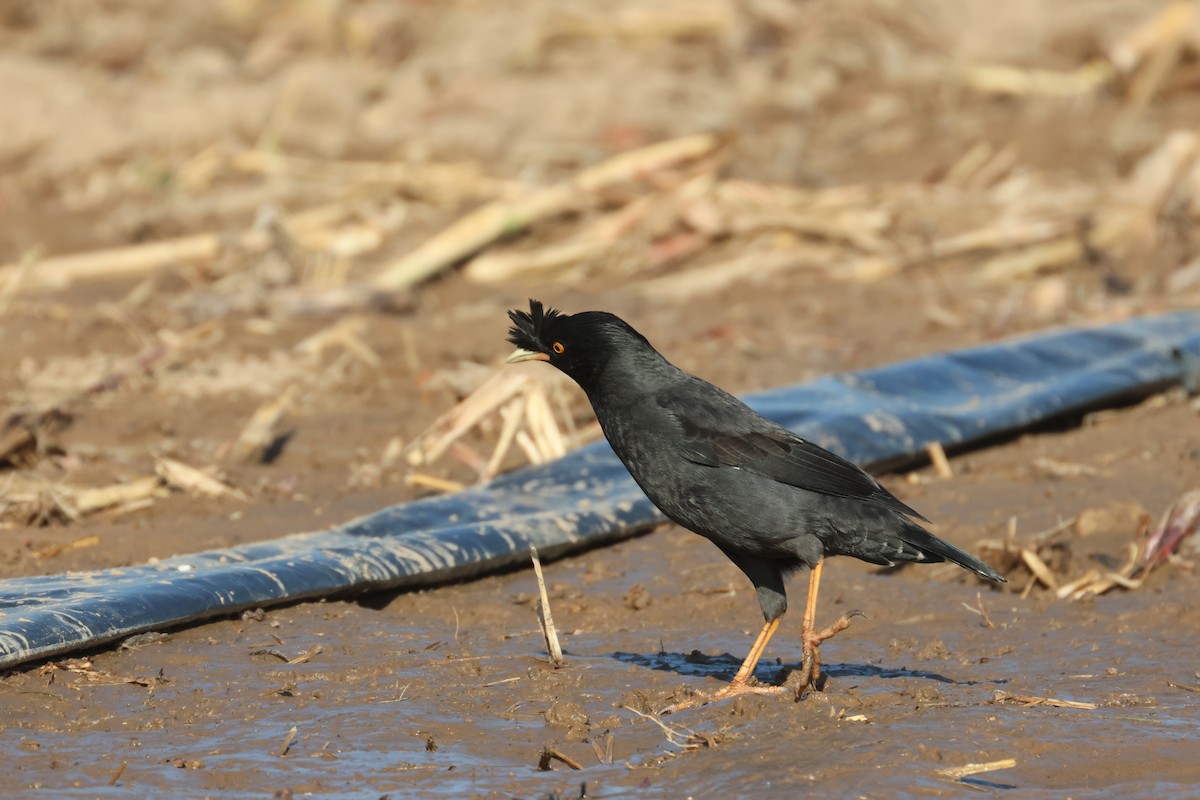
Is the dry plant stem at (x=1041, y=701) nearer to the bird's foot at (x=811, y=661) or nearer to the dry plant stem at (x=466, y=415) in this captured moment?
the bird's foot at (x=811, y=661)

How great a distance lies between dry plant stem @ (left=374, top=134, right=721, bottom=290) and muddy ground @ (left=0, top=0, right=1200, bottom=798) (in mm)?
165

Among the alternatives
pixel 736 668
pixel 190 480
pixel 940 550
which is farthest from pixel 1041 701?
pixel 190 480

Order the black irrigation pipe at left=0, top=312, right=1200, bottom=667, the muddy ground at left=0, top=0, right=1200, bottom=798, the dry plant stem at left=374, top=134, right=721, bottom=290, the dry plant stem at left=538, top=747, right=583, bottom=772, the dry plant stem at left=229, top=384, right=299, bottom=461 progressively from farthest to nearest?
the dry plant stem at left=374, top=134, right=721, bottom=290
the dry plant stem at left=229, top=384, right=299, bottom=461
the black irrigation pipe at left=0, top=312, right=1200, bottom=667
the muddy ground at left=0, top=0, right=1200, bottom=798
the dry plant stem at left=538, top=747, right=583, bottom=772

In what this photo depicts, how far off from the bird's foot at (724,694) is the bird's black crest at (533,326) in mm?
1298

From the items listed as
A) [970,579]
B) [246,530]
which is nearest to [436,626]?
[246,530]

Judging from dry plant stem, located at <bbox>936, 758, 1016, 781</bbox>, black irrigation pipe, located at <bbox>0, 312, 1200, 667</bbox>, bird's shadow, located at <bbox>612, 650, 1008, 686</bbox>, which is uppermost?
black irrigation pipe, located at <bbox>0, 312, 1200, 667</bbox>

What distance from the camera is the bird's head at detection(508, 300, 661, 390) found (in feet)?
16.3

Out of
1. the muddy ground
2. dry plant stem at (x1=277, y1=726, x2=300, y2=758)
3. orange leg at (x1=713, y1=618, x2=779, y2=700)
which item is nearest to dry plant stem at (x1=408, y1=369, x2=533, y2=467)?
the muddy ground

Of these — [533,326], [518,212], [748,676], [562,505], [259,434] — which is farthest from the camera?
[518,212]

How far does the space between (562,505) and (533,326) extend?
1416 mm

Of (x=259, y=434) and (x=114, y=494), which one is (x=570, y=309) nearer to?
(x=259, y=434)

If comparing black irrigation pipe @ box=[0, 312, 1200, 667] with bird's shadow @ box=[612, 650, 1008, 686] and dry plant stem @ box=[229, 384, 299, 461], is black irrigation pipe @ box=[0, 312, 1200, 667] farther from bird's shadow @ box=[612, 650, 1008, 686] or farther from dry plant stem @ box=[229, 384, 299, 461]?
dry plant stem @ box=[229, 384, 299, 461]

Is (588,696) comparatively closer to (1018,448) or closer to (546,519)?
(546,519)

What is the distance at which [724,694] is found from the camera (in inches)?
176
